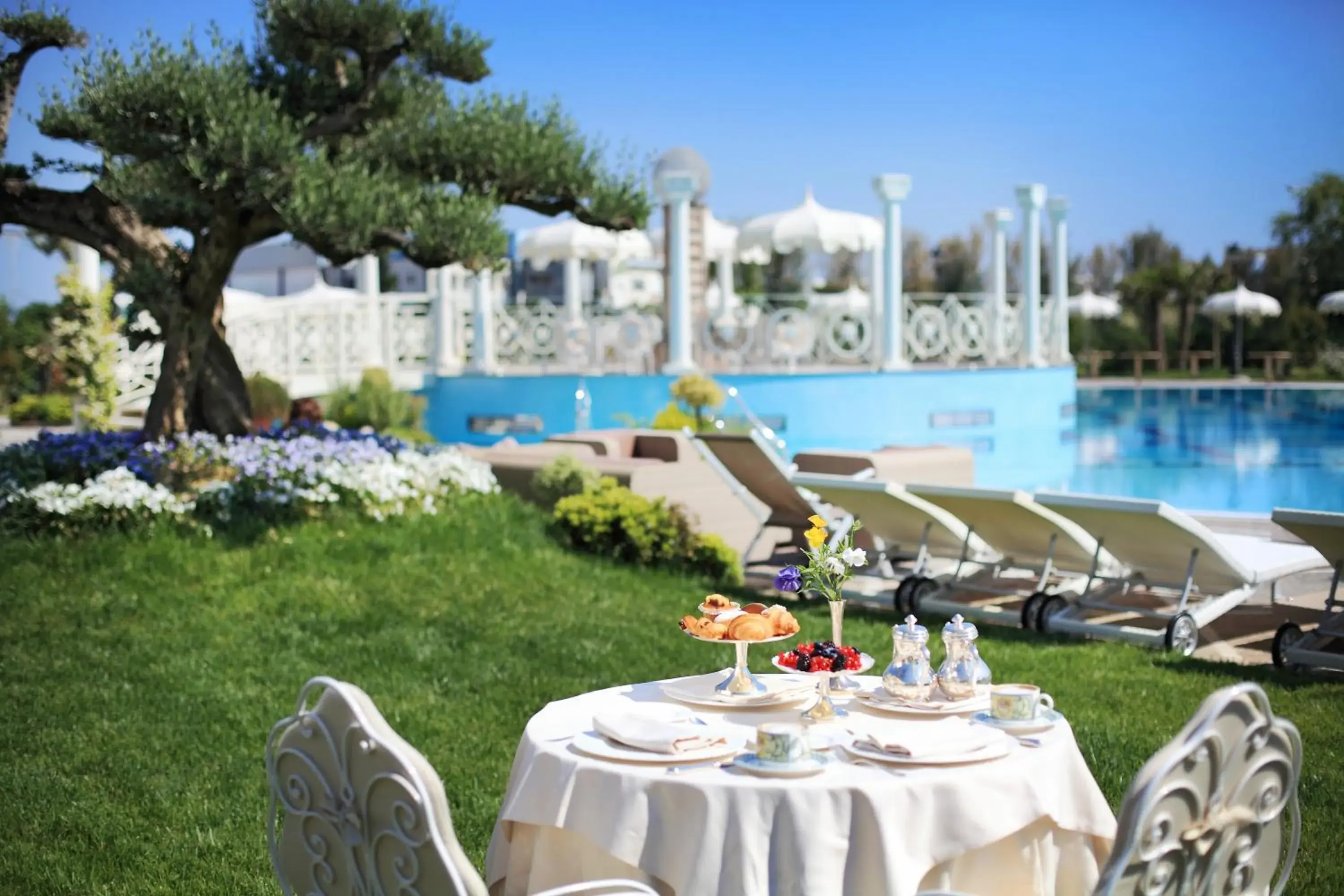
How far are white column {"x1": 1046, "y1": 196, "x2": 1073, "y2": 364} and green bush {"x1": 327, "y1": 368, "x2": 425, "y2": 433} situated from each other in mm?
11652

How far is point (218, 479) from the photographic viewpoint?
9.71 meters

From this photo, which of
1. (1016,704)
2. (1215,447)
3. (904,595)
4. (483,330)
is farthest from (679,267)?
(1016,704)

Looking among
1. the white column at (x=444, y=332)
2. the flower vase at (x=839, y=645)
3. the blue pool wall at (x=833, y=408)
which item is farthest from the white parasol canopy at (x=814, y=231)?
the flower vase at (x=839, y=645)

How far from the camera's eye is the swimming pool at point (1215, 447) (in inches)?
631

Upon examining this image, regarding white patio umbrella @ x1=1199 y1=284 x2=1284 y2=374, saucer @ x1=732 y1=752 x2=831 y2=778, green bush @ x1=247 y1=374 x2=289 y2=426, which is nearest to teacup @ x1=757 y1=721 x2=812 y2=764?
saucer @ x1=732 y1=752 x2=831 y2=778

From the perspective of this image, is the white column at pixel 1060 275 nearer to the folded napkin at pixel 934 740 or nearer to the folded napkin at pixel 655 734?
the folded napkin at pixel 934 740

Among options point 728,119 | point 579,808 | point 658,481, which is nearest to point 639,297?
point 728,119

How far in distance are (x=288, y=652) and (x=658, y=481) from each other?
4.12 m

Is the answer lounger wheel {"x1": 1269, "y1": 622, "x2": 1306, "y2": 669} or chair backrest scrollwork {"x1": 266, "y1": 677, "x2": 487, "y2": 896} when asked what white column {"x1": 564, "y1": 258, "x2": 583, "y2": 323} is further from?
chair backrest scrollwork {"x1": 266, "y1": 677, "x2": 487, "y2": 896}

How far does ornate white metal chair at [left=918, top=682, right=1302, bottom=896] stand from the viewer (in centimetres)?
250

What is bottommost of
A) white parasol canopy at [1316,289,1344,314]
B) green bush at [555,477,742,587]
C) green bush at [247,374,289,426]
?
green bush at [555,477,742,587]

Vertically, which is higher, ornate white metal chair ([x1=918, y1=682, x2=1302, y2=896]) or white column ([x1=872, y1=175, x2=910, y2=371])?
white column ([x1=872, y1=175, x2=910, y2=371])

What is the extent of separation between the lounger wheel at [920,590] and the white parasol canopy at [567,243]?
55.8 ft

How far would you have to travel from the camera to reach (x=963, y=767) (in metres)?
3.04
